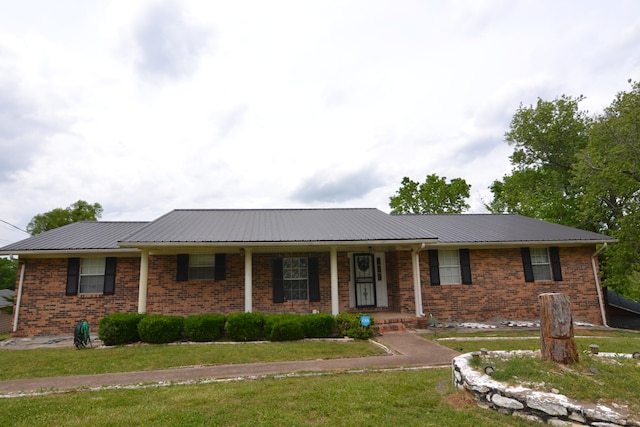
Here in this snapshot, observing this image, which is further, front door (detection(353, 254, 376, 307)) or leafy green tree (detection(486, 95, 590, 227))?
leafy green tree (detection(486, 95, 590, 227))

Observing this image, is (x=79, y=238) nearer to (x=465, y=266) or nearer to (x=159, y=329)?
(x=159, y=329)

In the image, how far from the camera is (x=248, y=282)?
10984 millimetres

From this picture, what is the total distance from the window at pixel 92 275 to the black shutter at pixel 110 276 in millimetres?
189

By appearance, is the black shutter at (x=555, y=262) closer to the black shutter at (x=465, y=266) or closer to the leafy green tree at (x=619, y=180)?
the leafy green tree at (x=619, y=180)

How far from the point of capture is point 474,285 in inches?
489

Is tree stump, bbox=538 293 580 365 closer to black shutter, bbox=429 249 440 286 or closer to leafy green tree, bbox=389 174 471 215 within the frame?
black shutter, bbox=429 249 440 286

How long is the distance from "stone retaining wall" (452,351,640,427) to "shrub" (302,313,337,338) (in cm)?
533

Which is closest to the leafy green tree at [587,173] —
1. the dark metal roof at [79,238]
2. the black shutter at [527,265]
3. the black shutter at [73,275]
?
the black shutter at [527,265]

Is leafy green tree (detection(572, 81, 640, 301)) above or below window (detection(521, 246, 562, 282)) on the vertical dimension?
above

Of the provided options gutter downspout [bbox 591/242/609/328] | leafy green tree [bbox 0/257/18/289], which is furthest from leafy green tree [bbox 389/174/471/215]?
leafy green tree [bbox 0/257/18/289]

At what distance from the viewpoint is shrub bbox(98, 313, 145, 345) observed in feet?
A: 30.3

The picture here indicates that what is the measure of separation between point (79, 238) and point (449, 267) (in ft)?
42.4

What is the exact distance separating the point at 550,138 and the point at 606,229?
598cm

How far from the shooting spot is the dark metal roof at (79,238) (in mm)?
11219
